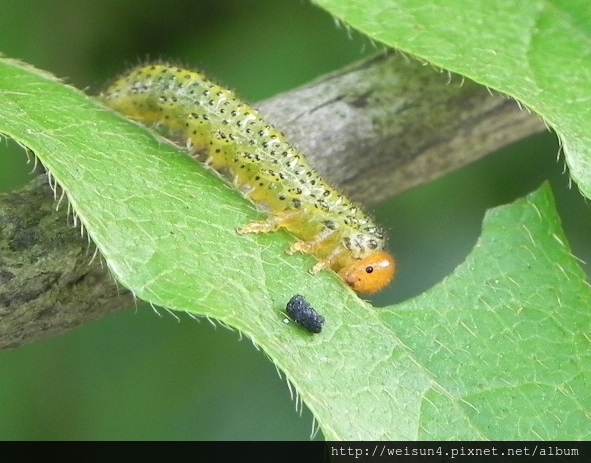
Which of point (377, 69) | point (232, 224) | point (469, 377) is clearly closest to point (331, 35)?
point (377, 69)

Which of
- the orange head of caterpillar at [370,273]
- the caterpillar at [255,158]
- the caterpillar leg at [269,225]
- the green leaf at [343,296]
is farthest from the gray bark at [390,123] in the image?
the green leaf at [343,296]

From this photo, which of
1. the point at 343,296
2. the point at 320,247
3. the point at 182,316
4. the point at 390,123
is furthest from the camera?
the point at 182,316

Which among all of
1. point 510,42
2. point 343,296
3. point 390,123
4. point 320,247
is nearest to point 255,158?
point 390,123

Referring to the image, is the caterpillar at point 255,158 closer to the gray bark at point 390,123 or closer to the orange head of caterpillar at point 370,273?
the orange head of caterpillar at point 370,273

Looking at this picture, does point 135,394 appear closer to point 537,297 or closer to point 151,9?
point 151,9

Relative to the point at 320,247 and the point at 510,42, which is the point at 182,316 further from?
the point at 510,42

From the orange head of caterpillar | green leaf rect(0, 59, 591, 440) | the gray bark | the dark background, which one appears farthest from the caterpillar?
the dark background
